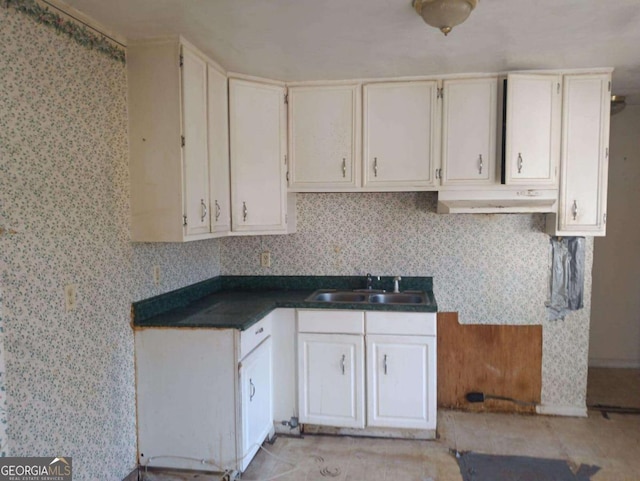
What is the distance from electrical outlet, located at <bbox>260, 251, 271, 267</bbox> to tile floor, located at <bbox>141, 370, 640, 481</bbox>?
1.21 meters

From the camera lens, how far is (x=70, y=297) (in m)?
1.95

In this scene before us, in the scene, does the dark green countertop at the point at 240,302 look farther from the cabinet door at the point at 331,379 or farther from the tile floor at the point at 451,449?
the tile floor at the point at 451,449

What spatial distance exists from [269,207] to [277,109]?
2.07 feet

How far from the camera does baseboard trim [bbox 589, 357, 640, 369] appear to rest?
4176 millimetres

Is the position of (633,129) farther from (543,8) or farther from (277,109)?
(277,109)

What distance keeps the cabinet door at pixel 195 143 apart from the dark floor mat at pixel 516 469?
6.38 feet

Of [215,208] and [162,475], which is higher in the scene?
[215,208]

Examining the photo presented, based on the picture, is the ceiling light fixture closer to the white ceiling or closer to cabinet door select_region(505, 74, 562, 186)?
the white ceiling

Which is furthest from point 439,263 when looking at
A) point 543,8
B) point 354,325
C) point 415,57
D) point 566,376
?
point 543,8

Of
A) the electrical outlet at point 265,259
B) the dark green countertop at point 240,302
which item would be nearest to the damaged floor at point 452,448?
the dark green countertop at point 240,302

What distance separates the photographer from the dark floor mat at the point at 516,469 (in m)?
2.47

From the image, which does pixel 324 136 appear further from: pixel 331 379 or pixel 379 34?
pixel 331 379

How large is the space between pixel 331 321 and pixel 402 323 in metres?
0.43

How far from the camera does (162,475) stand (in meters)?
2.45
